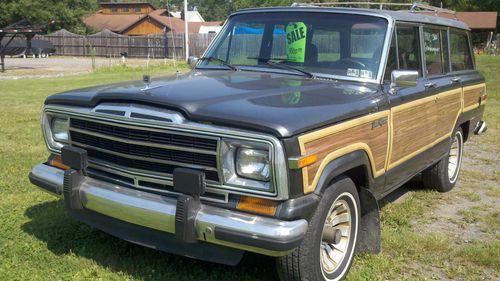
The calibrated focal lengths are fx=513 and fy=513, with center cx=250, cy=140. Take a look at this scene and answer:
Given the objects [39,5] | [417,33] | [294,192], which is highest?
[39,5]

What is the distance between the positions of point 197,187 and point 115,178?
0.79 m

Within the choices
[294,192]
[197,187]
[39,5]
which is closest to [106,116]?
[197,187]

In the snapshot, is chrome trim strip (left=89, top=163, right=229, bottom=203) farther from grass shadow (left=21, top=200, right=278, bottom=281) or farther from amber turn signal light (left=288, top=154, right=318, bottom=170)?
grass shadow (left=21, top=200, right=278, bottom=281)

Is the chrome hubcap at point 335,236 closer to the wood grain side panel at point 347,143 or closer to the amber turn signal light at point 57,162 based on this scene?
the wood grain side panel at point 347,143

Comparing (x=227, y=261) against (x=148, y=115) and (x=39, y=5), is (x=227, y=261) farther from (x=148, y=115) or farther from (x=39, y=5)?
(x=39, y=5)

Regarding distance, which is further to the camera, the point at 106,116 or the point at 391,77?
the point at 391,77

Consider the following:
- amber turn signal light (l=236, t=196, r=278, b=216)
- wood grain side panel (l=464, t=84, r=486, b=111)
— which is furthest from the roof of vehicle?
amber turn signal light (l=236, t=196, r=278, b=216)

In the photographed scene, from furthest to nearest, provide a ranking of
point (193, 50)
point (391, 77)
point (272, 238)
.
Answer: point (193, 50) < point (391, 77) < point (272, 238)

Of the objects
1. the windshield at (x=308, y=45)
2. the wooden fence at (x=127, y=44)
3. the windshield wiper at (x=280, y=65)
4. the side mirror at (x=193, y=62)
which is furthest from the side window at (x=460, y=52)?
the wooden fence at (x=127, y=44)

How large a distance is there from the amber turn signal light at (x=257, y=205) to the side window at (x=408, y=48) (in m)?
2.11

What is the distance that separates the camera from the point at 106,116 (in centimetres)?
327

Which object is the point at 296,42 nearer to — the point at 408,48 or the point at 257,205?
the point at 408,48

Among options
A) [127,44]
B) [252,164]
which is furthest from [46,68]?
[252,164]

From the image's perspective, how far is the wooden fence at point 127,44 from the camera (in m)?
37.8
